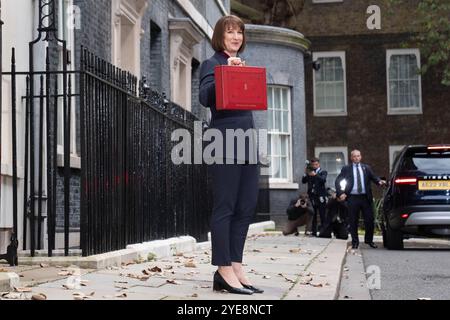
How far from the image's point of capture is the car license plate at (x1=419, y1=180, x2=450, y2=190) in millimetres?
14562

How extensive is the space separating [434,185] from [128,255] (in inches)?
274

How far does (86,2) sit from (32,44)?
107 inches

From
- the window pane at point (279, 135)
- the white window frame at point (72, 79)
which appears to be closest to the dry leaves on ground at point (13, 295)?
the white window frame at point (72, 79)

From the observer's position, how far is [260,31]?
25.7 meters

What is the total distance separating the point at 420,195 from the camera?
48.1 feet

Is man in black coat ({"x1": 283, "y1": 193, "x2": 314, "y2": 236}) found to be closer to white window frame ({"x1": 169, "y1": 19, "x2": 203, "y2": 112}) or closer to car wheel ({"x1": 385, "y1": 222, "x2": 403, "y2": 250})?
white window frame ({"x1": 169, "y1": 19, "x2": 203, "y2": 112})

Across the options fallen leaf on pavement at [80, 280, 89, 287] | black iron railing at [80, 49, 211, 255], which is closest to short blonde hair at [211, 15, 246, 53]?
fallen leaf on pavement at [80, 280, 89, 287]

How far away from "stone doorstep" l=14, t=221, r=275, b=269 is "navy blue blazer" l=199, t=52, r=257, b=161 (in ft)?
7.15

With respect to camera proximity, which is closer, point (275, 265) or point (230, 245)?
point (230, 245)

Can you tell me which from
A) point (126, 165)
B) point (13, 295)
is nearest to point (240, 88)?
point (13, 295)

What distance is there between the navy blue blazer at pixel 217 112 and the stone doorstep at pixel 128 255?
218 centimetres
